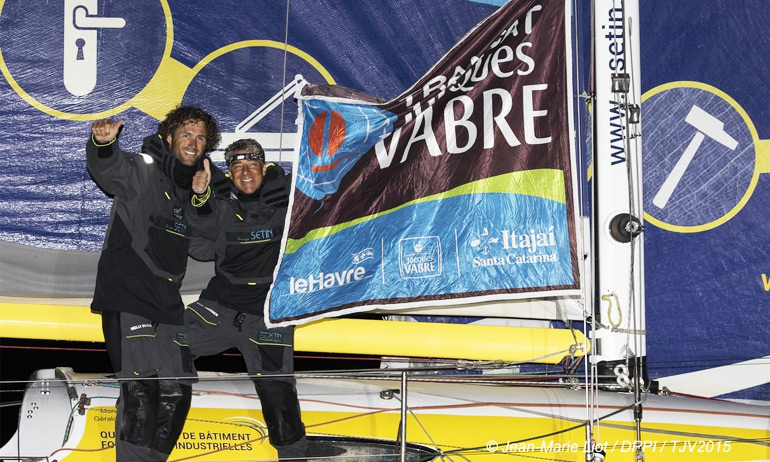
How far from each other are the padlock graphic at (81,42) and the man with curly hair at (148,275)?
72cm

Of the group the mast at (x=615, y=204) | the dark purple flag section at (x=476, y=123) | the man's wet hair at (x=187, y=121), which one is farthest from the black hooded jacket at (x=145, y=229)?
the mast at (x=615, y=204)

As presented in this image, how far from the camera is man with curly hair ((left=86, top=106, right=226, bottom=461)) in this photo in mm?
3383

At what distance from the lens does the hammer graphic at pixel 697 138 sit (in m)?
4.26

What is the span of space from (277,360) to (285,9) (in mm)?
1376

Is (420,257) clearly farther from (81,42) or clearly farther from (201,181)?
(81,42)

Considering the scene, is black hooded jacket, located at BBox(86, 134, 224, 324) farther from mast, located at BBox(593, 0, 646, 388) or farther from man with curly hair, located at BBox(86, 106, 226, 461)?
mast, located at BBox(593, 0, 646, 388)

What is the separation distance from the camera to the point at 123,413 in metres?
3.41

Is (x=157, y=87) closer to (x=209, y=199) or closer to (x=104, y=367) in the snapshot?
(x=209, y=199)

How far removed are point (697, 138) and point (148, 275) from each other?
213 centimetres

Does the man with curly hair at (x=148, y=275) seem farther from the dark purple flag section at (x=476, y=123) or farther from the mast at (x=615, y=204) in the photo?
the mast at (x=615, y=204)

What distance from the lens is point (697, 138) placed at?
14.0 ft

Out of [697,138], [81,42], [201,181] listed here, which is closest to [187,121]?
[201,181]

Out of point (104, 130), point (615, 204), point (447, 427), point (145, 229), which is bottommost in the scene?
point (447, 427)

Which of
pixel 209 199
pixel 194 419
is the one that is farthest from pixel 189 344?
pixel 209 199
